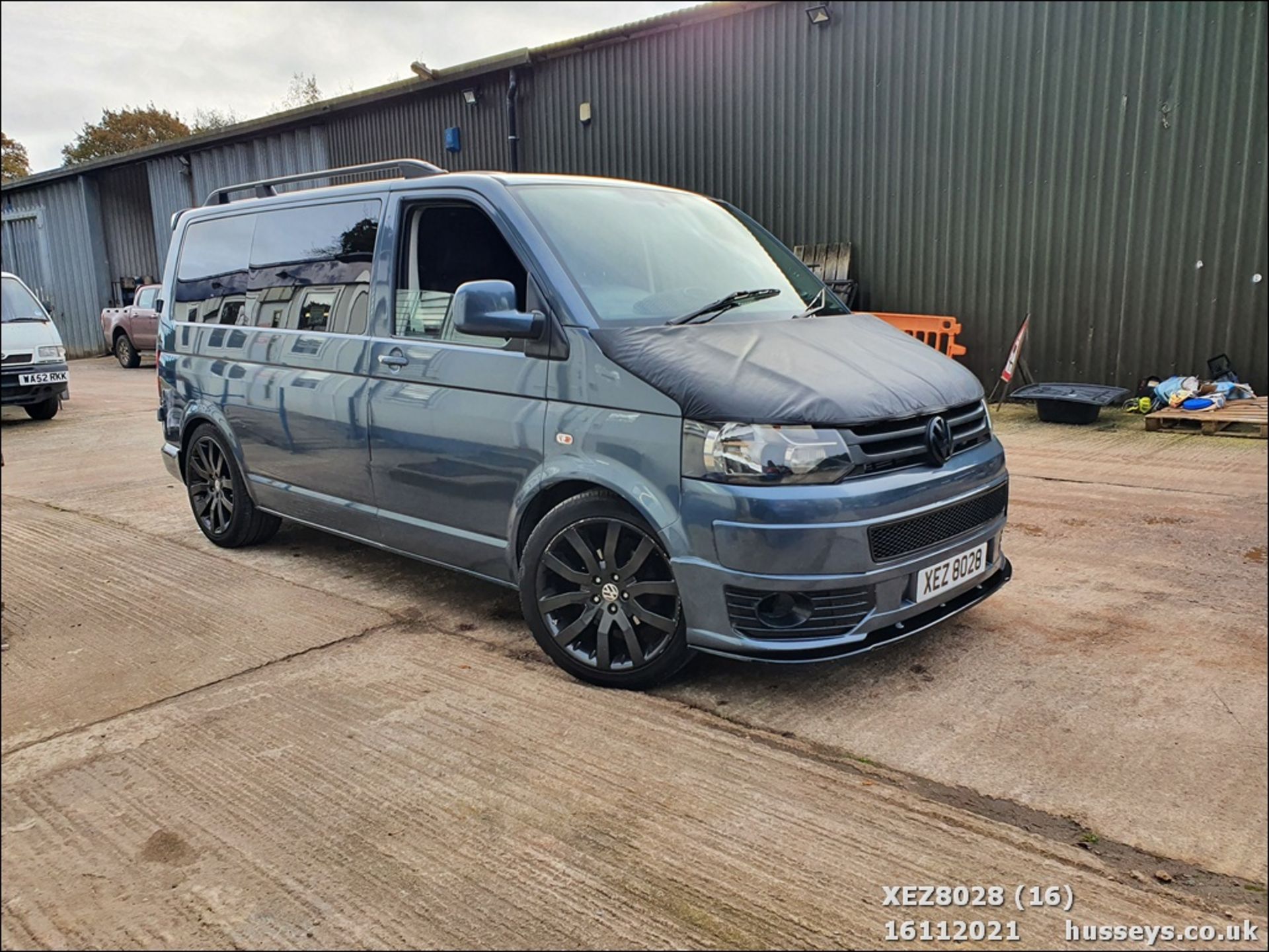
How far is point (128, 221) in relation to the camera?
24.7m

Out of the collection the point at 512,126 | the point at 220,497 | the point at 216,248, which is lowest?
the point at 220,497

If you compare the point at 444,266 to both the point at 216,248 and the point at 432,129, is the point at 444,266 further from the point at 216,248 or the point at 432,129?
the point at 432,129

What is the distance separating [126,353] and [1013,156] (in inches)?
706

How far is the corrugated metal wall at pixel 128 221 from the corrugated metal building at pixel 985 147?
35.9 ft

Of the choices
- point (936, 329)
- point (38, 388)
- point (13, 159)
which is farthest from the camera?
point (936, 329)

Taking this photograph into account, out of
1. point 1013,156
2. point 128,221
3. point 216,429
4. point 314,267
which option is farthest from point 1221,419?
point 128,221

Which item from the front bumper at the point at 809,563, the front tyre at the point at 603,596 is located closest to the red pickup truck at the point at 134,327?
the front tyre at the point at 603,596

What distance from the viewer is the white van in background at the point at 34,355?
9883mm

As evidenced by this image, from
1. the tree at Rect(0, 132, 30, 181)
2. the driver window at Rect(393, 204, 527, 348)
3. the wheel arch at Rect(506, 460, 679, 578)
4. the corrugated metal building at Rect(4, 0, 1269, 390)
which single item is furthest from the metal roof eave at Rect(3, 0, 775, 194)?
the tree at Rect(0, 132, 30, 181)

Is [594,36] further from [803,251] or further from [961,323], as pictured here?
[961,323]

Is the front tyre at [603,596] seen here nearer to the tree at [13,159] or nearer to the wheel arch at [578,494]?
the wheel arch at [578,494]

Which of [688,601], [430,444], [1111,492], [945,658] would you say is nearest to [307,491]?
[430,444]

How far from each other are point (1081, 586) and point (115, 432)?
10260 millimetres

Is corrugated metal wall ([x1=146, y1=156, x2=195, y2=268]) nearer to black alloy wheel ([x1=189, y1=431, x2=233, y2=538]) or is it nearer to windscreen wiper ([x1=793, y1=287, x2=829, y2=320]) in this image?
black alloy wheel ([x1=189, y1=431, x2=233, y2=538])
